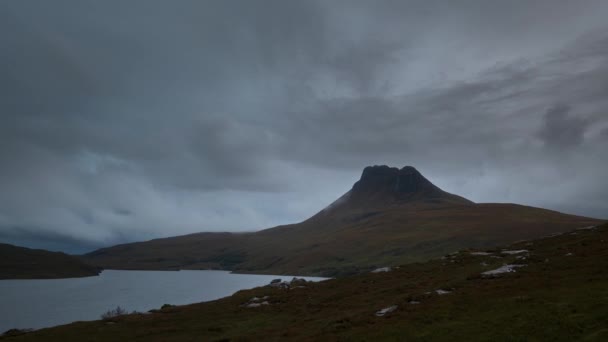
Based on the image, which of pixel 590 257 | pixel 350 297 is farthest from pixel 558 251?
pixel 350 297

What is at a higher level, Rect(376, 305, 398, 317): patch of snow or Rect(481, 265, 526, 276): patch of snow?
Rect(481, 265, 526, 276): patch of snow

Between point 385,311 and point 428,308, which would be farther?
point 385,311

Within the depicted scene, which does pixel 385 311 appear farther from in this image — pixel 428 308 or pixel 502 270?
pixel 502 270

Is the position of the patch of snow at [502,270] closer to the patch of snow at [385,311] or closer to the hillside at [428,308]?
the hillside at [428,308]

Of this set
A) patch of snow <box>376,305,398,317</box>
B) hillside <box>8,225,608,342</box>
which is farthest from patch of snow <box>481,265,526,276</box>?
patch of snow <box>376,305,398,317</box>

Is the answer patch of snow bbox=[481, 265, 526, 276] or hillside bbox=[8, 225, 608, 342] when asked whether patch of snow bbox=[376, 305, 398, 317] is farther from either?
patch of snow bbox=[481, 265, 526, 276]

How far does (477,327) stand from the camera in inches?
1171

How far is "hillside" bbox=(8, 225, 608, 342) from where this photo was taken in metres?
29.0

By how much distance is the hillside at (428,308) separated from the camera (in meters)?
29.0

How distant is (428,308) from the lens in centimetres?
3791

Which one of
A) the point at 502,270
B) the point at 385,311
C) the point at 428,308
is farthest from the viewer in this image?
the point at 502,270

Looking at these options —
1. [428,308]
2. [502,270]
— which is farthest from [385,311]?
[502,270]

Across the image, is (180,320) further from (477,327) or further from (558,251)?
(558,251)

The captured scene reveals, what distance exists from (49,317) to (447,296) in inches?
4310
